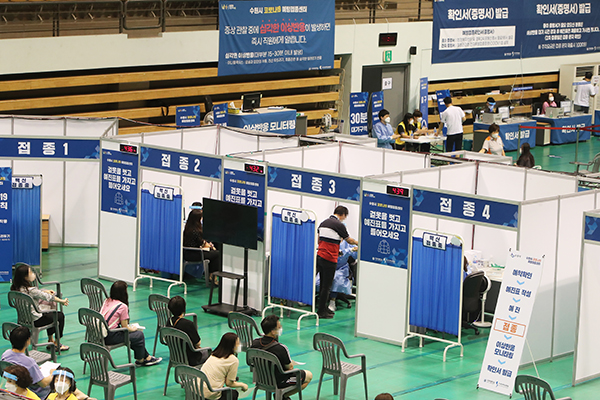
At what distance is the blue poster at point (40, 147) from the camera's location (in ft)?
39.7

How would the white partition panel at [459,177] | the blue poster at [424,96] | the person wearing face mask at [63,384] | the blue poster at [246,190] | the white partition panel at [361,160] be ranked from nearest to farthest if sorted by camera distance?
the person wearing face mask at [63,384], the blue poster at [246,190], the white partition panel at [459,177], the white partition panel at [361,160], the blue poster at [424,96]

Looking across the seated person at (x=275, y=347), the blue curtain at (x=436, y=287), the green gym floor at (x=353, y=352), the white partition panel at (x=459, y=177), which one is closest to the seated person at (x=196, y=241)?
the green gym floor at (x=353, y=352)

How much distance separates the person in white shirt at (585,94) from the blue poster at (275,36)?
7.46 meters

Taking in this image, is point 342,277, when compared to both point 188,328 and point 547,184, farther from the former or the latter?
point 188,328

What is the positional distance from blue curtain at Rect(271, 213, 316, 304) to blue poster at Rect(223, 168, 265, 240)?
216mm

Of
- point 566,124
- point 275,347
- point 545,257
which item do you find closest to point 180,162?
point 275,347

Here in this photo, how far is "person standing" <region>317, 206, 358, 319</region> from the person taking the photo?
10.1 metres

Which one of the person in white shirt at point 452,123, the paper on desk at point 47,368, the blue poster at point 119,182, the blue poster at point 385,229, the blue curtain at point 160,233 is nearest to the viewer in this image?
the paper on desk at point 47,368

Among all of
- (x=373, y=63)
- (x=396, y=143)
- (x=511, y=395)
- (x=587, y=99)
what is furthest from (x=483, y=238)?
(x=587, y=99)

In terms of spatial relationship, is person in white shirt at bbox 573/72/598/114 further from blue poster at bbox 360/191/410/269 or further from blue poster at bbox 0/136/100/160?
blue poster at bbox 360/191/410/269

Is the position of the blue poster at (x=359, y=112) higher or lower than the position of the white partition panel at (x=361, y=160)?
higher

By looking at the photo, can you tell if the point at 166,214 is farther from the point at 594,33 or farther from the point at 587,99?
the point at 587,99

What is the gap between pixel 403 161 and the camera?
11695 millimetres

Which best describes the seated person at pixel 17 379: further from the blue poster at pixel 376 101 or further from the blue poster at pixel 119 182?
the blue poster at pixel 376 101
